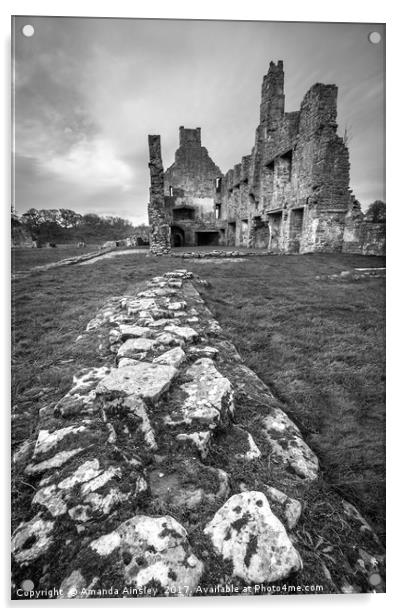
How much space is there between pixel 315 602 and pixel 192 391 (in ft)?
4.28

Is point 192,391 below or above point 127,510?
above

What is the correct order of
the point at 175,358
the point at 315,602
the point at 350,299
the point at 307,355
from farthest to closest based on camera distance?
the point at 350,299
the point at 307,355
the point at 175,358
the point at 315,602

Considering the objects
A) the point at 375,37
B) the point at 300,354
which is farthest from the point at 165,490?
the point at 375,37

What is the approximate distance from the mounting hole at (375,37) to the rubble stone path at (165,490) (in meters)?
3.24

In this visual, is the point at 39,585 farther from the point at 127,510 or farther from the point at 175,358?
the point at 175,358

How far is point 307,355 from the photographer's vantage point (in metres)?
3.55

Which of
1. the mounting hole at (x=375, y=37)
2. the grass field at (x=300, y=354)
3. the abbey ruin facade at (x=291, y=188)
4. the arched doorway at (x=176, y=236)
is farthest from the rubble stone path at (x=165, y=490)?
the arched doorway at (x=176, y=236)

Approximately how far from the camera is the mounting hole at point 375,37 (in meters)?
2.53

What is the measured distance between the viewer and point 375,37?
8.31 feet

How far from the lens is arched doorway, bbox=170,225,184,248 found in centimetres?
3054

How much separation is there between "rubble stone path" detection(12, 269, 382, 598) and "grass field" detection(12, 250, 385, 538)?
11.6 inches

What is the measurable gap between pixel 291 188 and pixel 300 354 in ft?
51.6

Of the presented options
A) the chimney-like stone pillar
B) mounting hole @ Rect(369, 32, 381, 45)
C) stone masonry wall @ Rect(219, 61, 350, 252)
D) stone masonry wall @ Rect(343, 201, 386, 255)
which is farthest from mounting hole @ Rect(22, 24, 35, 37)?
the chimney-like stone pillar

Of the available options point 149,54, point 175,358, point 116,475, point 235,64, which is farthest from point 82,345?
point 235,64
